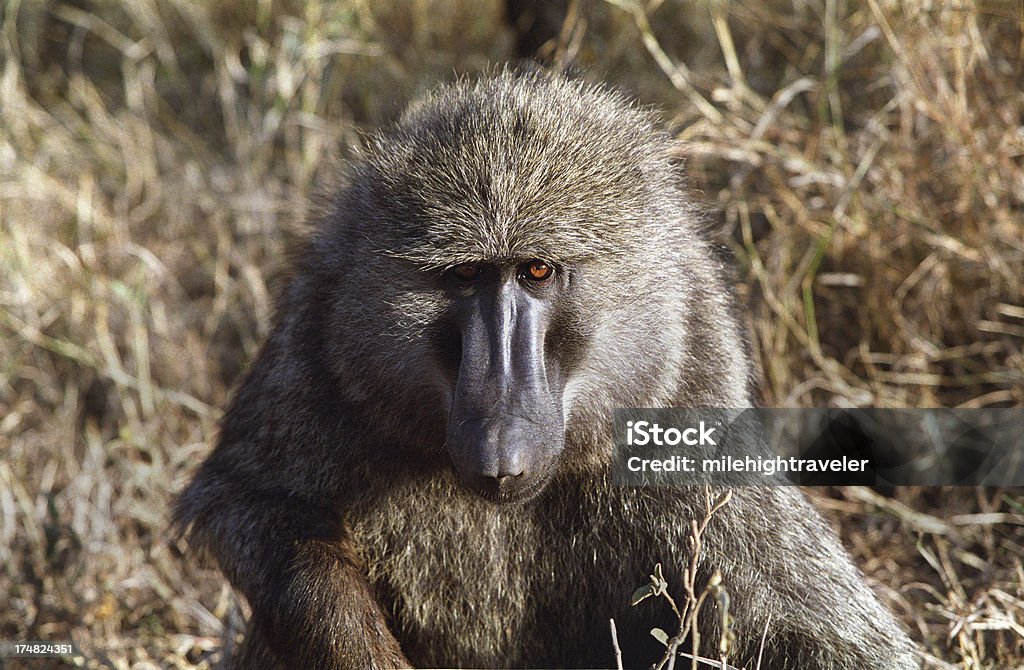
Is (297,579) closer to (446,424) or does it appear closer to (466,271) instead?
(446,424)

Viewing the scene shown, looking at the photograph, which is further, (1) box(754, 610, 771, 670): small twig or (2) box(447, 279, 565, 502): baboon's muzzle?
(1) box(754, 610, 771, 670): small twig

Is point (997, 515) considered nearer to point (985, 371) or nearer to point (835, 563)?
point (985, 371)

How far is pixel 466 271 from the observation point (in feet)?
8.66

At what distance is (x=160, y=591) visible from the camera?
4031 millimetres

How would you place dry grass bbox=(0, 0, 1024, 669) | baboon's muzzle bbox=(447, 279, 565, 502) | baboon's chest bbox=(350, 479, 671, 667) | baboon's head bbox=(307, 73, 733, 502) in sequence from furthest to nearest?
dry grass bbox=(0, 0, 1024, 669) < baboon's chest bbox=(350, 479, 671, 667) < baboon's head bbox=(307, 73, 733, 502) < baboon's muzzle bbox=(447, 279, 565, 502)

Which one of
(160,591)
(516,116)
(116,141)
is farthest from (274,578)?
(116,141)

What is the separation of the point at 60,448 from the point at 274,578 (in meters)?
2.26

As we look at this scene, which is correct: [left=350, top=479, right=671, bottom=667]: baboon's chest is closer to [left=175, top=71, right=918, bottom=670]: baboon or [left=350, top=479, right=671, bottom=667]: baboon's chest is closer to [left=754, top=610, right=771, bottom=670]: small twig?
[left=175, top=71, right=918, bottom=670]: baboon

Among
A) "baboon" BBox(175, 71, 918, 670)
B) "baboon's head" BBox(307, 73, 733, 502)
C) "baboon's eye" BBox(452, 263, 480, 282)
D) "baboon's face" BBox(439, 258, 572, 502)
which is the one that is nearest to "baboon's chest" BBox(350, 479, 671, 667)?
"baboon" BBox(175, 71, 918, 670)

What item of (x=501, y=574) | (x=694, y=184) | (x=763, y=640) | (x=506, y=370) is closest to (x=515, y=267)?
(x=506, y=370)

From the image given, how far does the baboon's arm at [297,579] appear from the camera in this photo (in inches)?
106

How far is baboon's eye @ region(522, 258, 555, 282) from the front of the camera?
103 inches

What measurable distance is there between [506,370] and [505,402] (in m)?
0.08

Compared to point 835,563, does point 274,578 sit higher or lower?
lower
